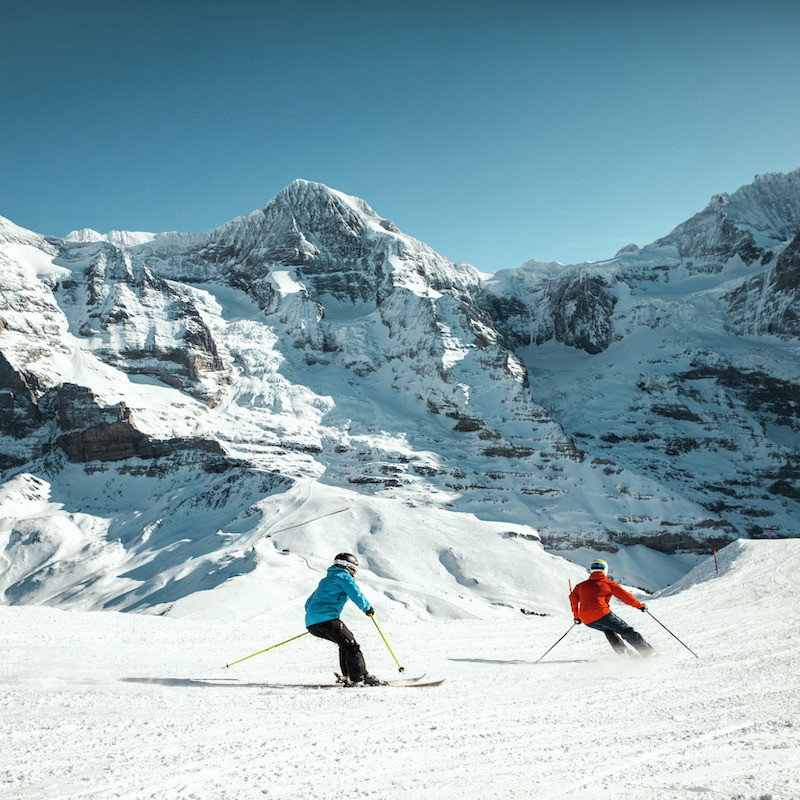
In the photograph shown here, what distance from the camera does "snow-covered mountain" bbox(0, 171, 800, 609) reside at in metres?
67.6

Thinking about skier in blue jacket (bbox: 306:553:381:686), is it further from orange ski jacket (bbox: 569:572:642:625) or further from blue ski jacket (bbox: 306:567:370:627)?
orange ski jacket (bbox: 569:572:642:625)

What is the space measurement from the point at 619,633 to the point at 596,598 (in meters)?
0.57

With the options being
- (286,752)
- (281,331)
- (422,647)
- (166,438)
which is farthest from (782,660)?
Answer: (281,331)

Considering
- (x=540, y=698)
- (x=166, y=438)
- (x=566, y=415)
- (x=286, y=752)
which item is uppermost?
(x=166, y=438)

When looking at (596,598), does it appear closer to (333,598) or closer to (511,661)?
(511,661)

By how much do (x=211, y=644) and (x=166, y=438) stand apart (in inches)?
3190

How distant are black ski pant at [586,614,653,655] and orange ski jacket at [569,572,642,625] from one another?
0.28 feet

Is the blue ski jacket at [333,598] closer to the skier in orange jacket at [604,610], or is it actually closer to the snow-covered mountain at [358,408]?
the skier in orange jacket at [604,610]

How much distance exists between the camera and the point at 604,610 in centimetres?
902

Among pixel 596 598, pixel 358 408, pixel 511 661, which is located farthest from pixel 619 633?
pixel 358 408

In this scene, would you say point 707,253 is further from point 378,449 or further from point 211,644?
point 211,644

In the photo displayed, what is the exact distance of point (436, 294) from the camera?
130m

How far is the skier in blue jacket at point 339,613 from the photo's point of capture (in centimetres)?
723

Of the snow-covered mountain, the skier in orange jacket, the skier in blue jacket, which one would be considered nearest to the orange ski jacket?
the skier in orange jacket
